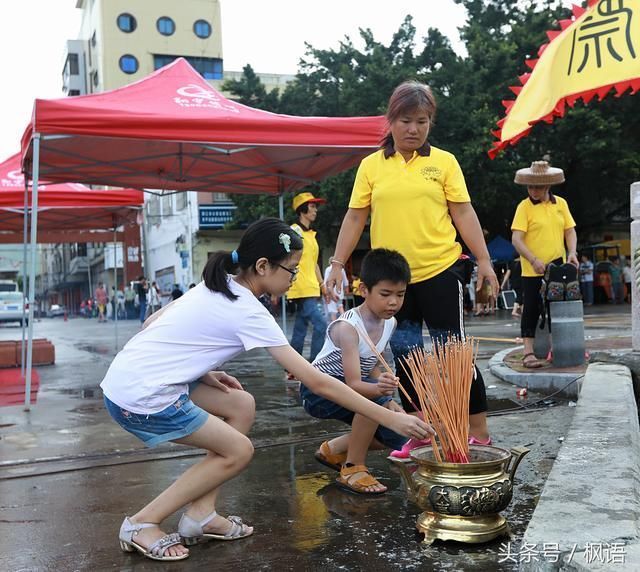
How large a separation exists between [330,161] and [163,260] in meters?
27.9

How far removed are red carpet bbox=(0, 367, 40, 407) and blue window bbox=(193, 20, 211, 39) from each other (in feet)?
116

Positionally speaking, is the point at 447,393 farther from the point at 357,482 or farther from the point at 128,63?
the point at 128,63

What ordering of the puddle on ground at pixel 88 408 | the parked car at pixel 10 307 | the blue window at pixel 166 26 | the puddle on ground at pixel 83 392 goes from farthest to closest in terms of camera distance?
the blue window at pixel 166 26 → the parked car at pixel 10 307 → the puddle on ground at pixel 83 392 → the puddle on ground at pixel 88 408

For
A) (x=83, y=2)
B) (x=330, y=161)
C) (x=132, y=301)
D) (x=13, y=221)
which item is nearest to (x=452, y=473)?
(x=330, y=161)

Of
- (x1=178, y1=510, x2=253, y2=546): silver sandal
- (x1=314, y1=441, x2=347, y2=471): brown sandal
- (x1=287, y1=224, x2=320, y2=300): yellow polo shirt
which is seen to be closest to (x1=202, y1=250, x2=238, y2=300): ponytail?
(x1=178, y1=510, x2=253, y2=546): silver sandal

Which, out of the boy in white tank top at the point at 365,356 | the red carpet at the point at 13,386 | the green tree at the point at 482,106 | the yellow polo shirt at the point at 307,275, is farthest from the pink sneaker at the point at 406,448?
the green tree at the point at 482,106

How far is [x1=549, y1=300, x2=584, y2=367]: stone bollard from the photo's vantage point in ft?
19.2

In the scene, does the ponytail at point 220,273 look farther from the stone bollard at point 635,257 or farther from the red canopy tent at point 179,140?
the red canopy tent at point 179,140

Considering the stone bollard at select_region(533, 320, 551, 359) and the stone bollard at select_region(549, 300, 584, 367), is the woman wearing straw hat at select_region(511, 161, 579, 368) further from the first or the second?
the stone bollard at select_region(533, 320, 551, 359)

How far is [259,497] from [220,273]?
3.67 feet

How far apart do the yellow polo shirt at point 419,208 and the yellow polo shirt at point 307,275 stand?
3.58 metres

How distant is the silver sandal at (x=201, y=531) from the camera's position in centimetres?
264

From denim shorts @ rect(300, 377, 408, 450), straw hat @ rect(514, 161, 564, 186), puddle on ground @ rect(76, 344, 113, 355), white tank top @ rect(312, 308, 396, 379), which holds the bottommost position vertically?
puddle on ground @ rect(76, 344, 113, 355)

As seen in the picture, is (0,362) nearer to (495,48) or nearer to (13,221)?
(13,221)
